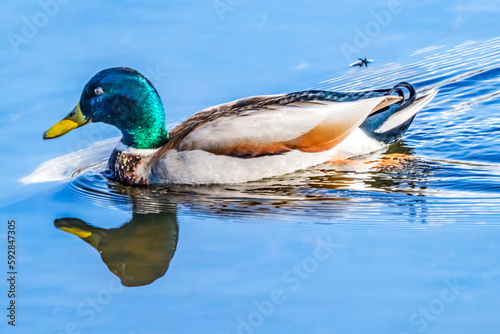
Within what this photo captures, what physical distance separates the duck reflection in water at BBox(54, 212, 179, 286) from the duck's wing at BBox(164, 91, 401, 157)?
926mm

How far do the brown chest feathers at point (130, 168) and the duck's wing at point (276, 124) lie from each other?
25 centimetres

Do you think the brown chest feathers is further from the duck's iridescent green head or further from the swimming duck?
the swimming duck

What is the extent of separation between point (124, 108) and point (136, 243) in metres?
1.81

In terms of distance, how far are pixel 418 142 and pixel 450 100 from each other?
0.99 meters

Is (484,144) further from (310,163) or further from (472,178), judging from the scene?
(310,163)

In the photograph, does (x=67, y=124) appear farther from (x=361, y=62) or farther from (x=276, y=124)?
(x=361, y=62)

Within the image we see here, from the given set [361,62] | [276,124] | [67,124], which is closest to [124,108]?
[67,124]

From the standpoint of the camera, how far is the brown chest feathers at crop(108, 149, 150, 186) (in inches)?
355

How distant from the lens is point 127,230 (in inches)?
313

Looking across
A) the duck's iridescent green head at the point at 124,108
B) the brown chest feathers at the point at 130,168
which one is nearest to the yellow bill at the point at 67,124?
the duck's iridescent green head at the point at 124,108

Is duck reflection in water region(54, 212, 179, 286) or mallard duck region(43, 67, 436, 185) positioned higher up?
mallard duck region(43, 67, 436, 185)

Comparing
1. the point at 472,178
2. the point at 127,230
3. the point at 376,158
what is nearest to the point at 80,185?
the point at 127,230

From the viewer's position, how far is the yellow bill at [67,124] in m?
8.98

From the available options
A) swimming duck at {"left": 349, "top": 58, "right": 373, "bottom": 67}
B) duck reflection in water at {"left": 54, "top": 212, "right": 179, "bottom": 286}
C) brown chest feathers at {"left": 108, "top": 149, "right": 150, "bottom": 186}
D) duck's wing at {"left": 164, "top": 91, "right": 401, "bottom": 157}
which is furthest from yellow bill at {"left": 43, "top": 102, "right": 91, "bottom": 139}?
swimming duck at {"left": 349, "top": 58, "right": 373, "bottom": 67}
